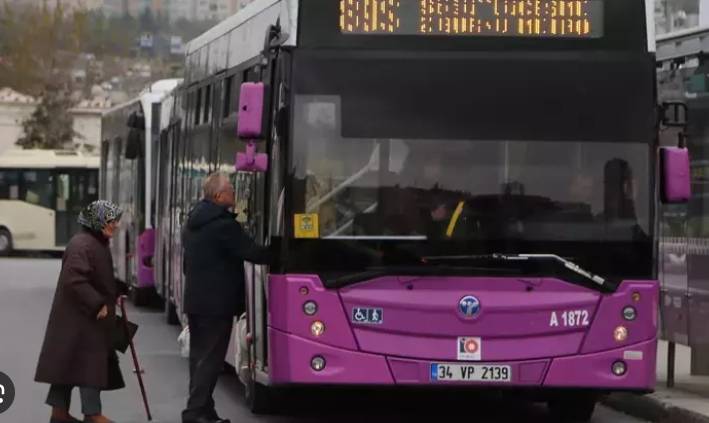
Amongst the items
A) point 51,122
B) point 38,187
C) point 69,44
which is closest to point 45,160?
point 38,187

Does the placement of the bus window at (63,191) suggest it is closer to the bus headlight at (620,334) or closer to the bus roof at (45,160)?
the bus roof at (45,160)

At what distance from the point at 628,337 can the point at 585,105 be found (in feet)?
5.10

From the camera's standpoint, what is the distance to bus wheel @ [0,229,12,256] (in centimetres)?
4547

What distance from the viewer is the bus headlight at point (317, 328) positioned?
10.2m

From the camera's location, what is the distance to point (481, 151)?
33.9 ft

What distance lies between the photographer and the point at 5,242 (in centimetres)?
4550

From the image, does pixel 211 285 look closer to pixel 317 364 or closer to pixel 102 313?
pixel 102 313

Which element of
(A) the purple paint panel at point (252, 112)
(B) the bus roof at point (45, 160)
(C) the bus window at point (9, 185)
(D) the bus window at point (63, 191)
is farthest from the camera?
(B) the bus roof at point (45, 160)

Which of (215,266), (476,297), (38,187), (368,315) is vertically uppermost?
(38,187)

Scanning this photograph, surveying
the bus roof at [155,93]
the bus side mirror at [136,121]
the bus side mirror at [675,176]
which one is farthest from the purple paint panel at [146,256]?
the bus side mirror at [675,176]

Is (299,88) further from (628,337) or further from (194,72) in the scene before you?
(194,72)

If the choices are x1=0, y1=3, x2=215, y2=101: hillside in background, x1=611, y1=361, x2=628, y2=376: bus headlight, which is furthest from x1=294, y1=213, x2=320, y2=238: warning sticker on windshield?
x1=0, y1=3, x2=215, y2=101: hillside in background

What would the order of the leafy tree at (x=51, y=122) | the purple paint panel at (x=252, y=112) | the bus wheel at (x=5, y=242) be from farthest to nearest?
the leafy tree at (x=51, y=122)
the bus wheel at (x=5, y=242)
the purple paint panel at (x=252, y=112)

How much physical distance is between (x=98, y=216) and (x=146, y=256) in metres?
13.4
